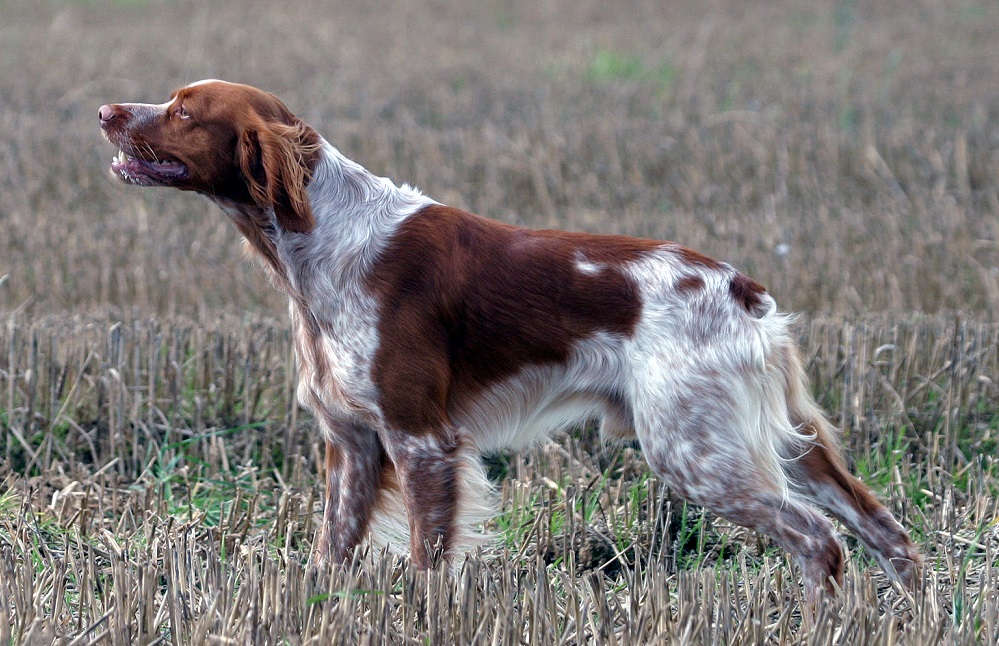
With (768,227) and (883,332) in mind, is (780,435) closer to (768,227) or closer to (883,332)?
(883,332)

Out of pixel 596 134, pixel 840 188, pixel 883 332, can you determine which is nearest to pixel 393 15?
pixel 596 134

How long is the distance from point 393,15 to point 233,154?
461 inches

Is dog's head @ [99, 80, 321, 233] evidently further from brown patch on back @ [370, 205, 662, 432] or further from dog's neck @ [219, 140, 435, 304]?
brown patch on back @ [370, 205, 662, 432]

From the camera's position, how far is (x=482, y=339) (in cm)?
312

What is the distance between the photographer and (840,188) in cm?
816

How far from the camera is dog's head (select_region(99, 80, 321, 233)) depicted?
9.79ft

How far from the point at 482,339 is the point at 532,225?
14.3ft

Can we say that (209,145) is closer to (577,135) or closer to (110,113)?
(110,113)

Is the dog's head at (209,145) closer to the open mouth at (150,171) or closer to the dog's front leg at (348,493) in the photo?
the open mouth at (150,171)

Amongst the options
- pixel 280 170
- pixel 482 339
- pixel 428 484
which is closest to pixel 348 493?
pixel 428 484

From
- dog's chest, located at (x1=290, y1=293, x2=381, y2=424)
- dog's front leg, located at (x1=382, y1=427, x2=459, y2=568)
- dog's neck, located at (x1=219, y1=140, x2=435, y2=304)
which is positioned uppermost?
dog's neck, located at (x1=219, y1=140, x2=435, y2=304)

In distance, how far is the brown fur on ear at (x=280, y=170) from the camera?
2.99 meters

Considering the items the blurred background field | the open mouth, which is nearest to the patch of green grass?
the blurred background field

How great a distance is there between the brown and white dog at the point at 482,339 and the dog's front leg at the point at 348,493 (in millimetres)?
18
